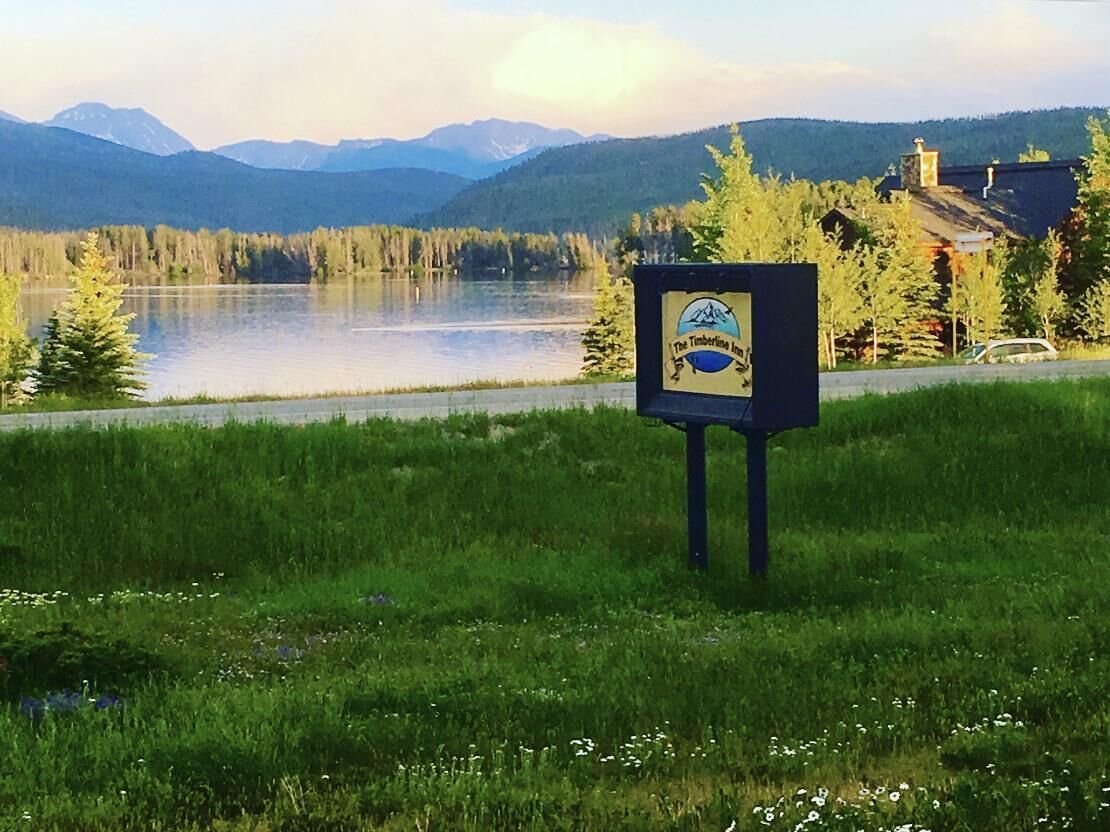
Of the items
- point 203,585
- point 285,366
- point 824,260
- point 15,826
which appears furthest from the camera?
point 285,366

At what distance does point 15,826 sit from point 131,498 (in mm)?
8458

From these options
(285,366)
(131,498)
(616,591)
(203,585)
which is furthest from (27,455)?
(285,366)

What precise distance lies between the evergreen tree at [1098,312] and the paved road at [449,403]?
999 inches

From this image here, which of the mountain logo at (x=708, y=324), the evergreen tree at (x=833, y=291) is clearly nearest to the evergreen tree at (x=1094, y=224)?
the evergreen tree at (x=833, y=291)

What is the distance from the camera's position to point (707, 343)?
10.3m

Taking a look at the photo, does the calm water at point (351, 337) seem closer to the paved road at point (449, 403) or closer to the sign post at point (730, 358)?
the paved road at point (449, 403)

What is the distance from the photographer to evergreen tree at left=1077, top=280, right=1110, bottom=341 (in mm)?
46344

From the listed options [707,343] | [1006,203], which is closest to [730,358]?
[707,343]

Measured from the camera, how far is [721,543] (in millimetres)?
11438

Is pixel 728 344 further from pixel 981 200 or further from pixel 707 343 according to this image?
pixel 981 200

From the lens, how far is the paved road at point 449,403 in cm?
1662

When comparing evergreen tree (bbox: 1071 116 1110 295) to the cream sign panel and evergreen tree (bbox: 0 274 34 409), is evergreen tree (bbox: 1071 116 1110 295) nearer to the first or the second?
evergreen tree (bbox: 0 274 34 409)

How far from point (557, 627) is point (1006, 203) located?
2453 inches

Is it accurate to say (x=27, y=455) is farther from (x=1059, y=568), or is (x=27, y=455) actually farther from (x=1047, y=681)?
(x=1047, y=681)
